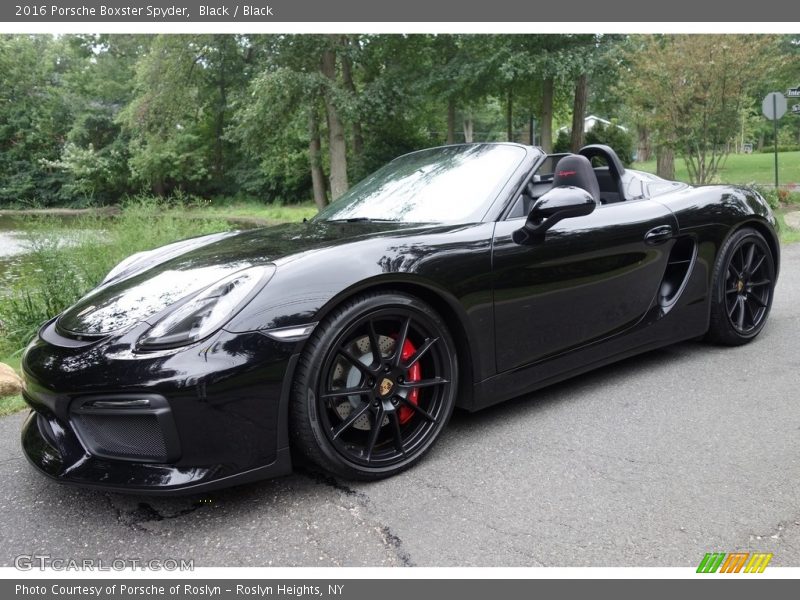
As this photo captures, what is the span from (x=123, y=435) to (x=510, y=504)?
4.36 feet

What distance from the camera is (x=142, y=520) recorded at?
7.47 feet

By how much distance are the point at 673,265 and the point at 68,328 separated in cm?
305

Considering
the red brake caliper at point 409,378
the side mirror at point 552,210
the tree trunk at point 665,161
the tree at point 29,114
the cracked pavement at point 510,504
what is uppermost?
the tree at point 29,114

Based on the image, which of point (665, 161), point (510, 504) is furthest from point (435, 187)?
point (665, 161)

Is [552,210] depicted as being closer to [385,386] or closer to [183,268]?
[385,386]

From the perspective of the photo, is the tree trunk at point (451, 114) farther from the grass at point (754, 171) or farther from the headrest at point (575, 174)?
the headrest at point (575, 174)

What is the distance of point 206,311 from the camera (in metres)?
2.21

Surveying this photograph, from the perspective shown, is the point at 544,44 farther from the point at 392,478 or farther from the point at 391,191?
the point at 392,478

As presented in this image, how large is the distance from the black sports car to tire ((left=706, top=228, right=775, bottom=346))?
0.26 ft

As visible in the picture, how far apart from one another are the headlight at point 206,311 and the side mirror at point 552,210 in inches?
46.5

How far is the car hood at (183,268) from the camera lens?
93.5 inches

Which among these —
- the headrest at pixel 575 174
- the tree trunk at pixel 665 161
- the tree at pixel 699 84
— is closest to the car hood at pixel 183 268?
the headrest at pixel 575 174

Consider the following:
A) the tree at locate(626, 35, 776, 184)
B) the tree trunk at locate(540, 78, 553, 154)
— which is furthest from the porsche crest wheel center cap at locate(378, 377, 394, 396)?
the tree trunk at locate(540, 78, 553, 154)
